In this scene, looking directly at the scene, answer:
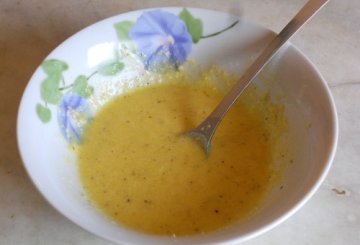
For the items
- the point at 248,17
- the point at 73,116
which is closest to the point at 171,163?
the point at 73,116

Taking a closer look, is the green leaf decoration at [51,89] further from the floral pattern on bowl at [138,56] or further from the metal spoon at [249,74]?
the metal spoon at [249,74]

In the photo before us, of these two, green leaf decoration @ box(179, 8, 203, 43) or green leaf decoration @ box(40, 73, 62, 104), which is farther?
green leaf decoration @ box(179, 8, 203, 43)

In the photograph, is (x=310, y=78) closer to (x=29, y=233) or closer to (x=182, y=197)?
(x=182, y=197)

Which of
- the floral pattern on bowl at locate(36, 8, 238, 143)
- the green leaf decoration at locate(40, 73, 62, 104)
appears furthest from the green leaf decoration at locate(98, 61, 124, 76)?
the green leaf decoration at locate(40, 73, 62, 104)

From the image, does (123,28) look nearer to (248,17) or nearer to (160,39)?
(160,39)

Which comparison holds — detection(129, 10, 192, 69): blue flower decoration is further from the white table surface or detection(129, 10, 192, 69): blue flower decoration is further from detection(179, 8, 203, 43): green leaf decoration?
the white table surface

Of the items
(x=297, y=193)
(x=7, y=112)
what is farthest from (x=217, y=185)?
(x=7, y=112)
